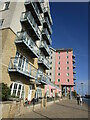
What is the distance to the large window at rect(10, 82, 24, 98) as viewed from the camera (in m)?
10.9

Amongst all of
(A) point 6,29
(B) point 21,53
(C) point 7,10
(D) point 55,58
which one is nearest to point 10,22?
(A) point 6,29

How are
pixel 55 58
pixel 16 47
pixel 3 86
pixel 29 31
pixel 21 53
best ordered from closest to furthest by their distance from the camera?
pixel 3 86 → pixel 16 47 → pixel 21 53 → pixel 29 31 → pixel 55 58

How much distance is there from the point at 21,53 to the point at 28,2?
291 inches

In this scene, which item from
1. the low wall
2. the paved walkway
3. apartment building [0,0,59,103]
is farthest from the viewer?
apartment building [0,0,59,103]

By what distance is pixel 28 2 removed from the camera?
14.5m

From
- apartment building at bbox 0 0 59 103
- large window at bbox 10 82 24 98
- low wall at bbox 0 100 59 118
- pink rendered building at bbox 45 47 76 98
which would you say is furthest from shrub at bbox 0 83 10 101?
pink rendered building at bbox 45 47 76 98

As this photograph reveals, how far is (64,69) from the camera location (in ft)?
149

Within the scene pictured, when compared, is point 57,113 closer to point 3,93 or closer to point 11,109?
point 11,109

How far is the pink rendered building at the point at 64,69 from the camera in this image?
141ft

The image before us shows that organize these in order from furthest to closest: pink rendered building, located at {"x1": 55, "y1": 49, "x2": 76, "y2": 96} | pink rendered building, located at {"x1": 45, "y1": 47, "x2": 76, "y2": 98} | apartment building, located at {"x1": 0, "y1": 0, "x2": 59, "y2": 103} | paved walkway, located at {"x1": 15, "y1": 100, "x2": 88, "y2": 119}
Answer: pink rendered building, located at {"x1": 45, "y1": 47, "x2": 76, "y2": 98}, pink rendered building, located at {"x1": 55, "y1": 49, "x2": 76, "y2": 96}, apartment building, located at {"x1": 0, "y1": 0, "x2": 59, "y2": 103}, paved walkway, located at {"x1": 15, "y1": 100, "x2": 88, "y2": 119}

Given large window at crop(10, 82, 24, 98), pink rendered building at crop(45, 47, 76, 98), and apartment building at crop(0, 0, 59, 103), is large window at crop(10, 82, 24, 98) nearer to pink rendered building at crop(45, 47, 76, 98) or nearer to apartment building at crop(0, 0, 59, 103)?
apartment building at crop(0, 0, 59, 103)

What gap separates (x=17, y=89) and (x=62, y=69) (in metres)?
35.9

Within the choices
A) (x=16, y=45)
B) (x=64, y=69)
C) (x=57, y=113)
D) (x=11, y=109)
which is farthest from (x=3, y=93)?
(x=64, y=69)

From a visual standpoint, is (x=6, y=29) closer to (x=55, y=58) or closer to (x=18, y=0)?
(x=18, y=0)
